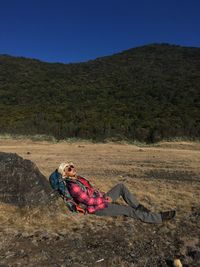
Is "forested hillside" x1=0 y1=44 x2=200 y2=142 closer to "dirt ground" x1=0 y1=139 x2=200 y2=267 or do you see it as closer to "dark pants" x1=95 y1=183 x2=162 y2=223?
"dirt ground" x1=0 y1=139 x2=200 y2=267

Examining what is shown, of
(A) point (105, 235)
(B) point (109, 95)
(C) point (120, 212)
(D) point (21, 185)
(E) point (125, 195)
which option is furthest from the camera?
(B) point (109, 95)

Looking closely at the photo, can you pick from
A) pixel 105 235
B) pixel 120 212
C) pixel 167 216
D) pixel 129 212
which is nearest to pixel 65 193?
pixel 120 212

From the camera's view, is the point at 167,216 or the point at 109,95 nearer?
the point at 167,216

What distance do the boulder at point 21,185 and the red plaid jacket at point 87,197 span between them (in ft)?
1.89

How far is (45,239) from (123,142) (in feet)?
65.1

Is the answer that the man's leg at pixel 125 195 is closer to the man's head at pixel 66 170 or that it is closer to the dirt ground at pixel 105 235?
the dirt ground at pixel 105 235

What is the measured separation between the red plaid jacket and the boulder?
0.58 metres

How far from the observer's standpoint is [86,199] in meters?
7.71

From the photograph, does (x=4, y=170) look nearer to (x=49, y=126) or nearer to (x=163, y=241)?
(x=163, y=241)

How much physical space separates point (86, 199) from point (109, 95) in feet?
160

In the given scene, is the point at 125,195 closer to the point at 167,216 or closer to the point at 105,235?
the point at 167,216

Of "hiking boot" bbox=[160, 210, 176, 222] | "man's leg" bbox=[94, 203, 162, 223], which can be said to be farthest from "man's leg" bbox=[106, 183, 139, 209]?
"hiking boot" bbox=[160, 210, 176, 222]

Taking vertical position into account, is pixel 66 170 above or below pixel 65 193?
above

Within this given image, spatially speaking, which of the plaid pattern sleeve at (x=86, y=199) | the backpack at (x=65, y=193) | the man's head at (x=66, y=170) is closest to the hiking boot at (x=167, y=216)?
the plaid pattern sleeve at (x=86, y=199)
